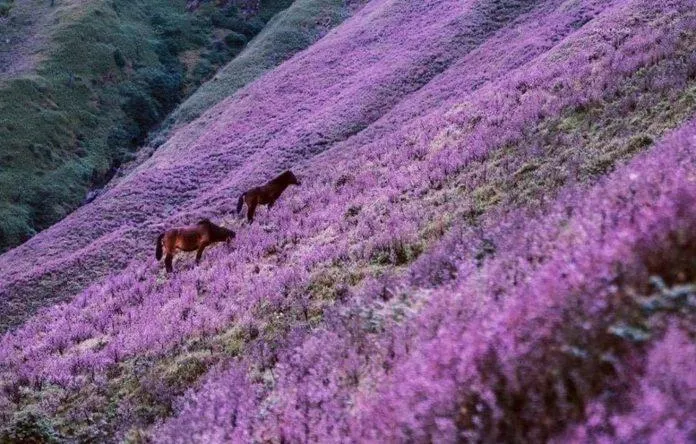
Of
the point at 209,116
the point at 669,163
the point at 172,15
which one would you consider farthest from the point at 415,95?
the point at 172,15

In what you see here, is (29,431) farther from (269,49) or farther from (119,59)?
(119,59)

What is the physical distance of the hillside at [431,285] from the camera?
3.55 m

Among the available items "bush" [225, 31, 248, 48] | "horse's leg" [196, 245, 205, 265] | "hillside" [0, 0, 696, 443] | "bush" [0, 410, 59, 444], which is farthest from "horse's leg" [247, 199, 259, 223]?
"bush" [225, 31, 248, 48]

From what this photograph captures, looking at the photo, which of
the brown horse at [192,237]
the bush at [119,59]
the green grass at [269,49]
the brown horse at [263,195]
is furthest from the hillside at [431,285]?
the bush at [119,59]

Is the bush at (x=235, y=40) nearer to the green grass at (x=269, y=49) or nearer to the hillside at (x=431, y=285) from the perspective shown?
the green grass at (x=269, y=49)

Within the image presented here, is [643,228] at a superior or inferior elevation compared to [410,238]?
superior

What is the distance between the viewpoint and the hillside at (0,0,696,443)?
355 cm

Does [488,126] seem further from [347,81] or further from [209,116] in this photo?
[209,116]

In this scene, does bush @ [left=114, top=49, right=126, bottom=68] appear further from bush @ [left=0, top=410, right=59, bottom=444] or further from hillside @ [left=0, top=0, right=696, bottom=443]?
bush @ [left=0, top=410, right=59, bottom=444]

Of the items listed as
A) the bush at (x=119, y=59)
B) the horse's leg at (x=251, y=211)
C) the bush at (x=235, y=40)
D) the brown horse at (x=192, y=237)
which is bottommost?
the horse's leg at (x=251, y=211)

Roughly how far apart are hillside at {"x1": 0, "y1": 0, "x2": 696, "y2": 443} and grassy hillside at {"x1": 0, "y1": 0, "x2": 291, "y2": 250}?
1454 centimetres

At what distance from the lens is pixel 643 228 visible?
3838mm

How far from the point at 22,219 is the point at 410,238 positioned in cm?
3770

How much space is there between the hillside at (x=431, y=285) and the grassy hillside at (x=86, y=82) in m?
14.5
